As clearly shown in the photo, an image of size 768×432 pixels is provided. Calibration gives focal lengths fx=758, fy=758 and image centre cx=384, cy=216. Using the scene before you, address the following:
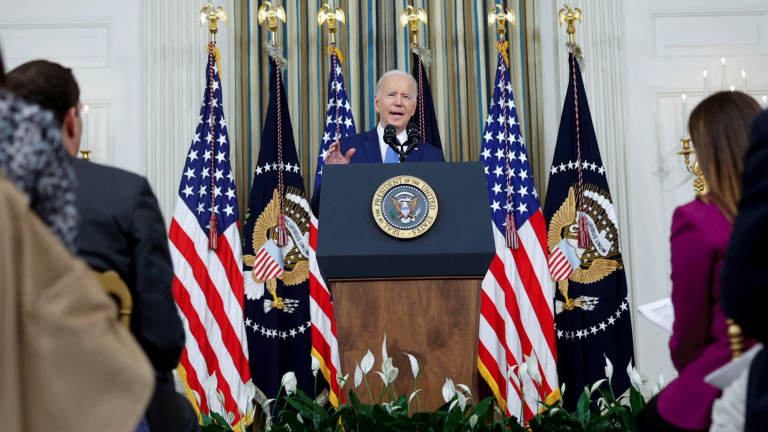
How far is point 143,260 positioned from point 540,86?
205 inches

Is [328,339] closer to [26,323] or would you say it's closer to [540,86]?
[540,86]

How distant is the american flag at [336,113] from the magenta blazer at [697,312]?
4.07m

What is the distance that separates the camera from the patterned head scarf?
108 cm

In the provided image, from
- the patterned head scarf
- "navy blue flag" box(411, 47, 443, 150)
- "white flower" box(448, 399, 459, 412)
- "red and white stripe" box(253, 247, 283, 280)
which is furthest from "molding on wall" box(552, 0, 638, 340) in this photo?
the patterned head scarf

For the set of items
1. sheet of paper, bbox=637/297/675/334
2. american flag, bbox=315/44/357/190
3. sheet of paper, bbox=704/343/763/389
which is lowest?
sheet of paper, bbox=704/343/763/389

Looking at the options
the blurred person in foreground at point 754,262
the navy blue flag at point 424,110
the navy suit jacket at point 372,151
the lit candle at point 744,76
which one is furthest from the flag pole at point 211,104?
the blurred person in foreground at point 754,262

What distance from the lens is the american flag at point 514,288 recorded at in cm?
516

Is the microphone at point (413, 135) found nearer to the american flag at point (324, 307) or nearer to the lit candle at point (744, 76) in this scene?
the american flag at point (324, 307)

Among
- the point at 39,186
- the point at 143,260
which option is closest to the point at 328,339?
the point at 143,260

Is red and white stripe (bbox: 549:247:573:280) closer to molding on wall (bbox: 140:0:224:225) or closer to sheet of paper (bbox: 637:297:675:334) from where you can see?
molding on wall (bbox: 140:0:224:225)

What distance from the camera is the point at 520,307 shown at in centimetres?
532

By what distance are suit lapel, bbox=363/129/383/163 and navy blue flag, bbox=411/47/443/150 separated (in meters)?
1.43

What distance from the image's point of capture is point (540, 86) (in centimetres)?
646

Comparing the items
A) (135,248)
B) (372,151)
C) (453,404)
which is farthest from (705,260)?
(372,151)
